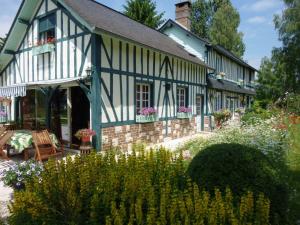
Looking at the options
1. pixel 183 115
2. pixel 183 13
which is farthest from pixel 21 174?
pixel 183 13

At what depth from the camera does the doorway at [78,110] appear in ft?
32.9

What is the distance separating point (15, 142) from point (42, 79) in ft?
11.8

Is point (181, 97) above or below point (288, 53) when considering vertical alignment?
below

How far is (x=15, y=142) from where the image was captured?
780 cm

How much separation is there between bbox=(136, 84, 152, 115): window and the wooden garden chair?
3.70m

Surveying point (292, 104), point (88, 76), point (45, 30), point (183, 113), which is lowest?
point (183, 113)

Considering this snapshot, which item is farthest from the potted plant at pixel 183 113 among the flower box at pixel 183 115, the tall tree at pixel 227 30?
the tall tree at pixel 227 30

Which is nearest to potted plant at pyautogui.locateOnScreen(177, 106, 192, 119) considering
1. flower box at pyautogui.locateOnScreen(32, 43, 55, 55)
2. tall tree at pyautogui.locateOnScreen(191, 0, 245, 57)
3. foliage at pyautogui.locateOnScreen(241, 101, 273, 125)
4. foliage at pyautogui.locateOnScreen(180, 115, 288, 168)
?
foliage at pyautogui.locateOnScreen(241, 101, 273, 125)

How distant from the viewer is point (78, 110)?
33.3 feet

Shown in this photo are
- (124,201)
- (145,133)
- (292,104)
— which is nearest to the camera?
(124,201)

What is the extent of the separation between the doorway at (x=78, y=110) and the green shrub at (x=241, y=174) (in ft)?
23.9

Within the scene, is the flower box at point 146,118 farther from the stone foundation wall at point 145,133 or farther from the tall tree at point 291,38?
the tall tree at point 291,38

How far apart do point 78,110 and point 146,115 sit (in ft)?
8.65

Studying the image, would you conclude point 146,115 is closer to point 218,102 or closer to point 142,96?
point 142,96
